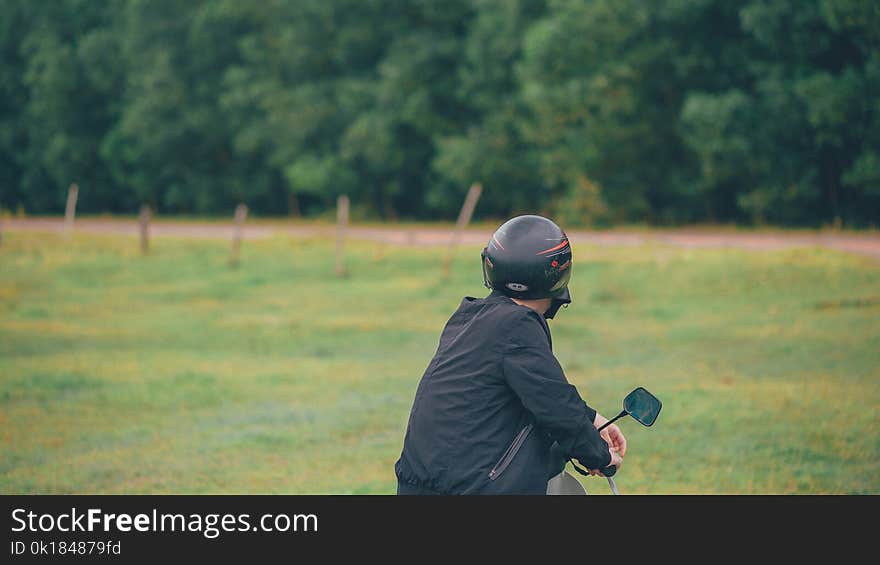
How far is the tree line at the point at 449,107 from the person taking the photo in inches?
1299

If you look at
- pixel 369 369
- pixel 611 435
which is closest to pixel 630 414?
pixel 611 435

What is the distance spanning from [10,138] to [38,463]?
5424cm

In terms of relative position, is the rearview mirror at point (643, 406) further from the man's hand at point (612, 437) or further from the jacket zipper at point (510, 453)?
the jacket zipper at point (510, 453)

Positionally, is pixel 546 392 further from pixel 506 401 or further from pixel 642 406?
pixel 642 406

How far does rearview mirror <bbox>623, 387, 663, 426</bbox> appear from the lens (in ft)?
12.2

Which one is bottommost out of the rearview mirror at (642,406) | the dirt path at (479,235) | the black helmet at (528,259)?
the dirt path at (479,235)

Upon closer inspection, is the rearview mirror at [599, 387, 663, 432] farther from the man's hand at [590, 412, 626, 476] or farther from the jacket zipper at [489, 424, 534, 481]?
the jacket zipper at [489, 424, 534, 481]

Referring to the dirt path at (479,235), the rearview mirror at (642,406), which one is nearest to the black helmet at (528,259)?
the rearview mirror at (642,406)

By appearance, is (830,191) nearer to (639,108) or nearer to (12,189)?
(639,108)

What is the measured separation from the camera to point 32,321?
16.9 meters

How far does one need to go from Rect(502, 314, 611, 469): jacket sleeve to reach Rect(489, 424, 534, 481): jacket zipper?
52 mm

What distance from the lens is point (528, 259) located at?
3717 mm

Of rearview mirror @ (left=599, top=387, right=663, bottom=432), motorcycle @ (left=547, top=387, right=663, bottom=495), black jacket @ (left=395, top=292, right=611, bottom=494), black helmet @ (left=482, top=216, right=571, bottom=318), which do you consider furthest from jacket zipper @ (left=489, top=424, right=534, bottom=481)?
black helmet @ (left=482, top=216, right=571, bottom=318)

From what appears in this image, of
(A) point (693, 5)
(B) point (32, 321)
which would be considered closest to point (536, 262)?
(B) point (32, 321)
